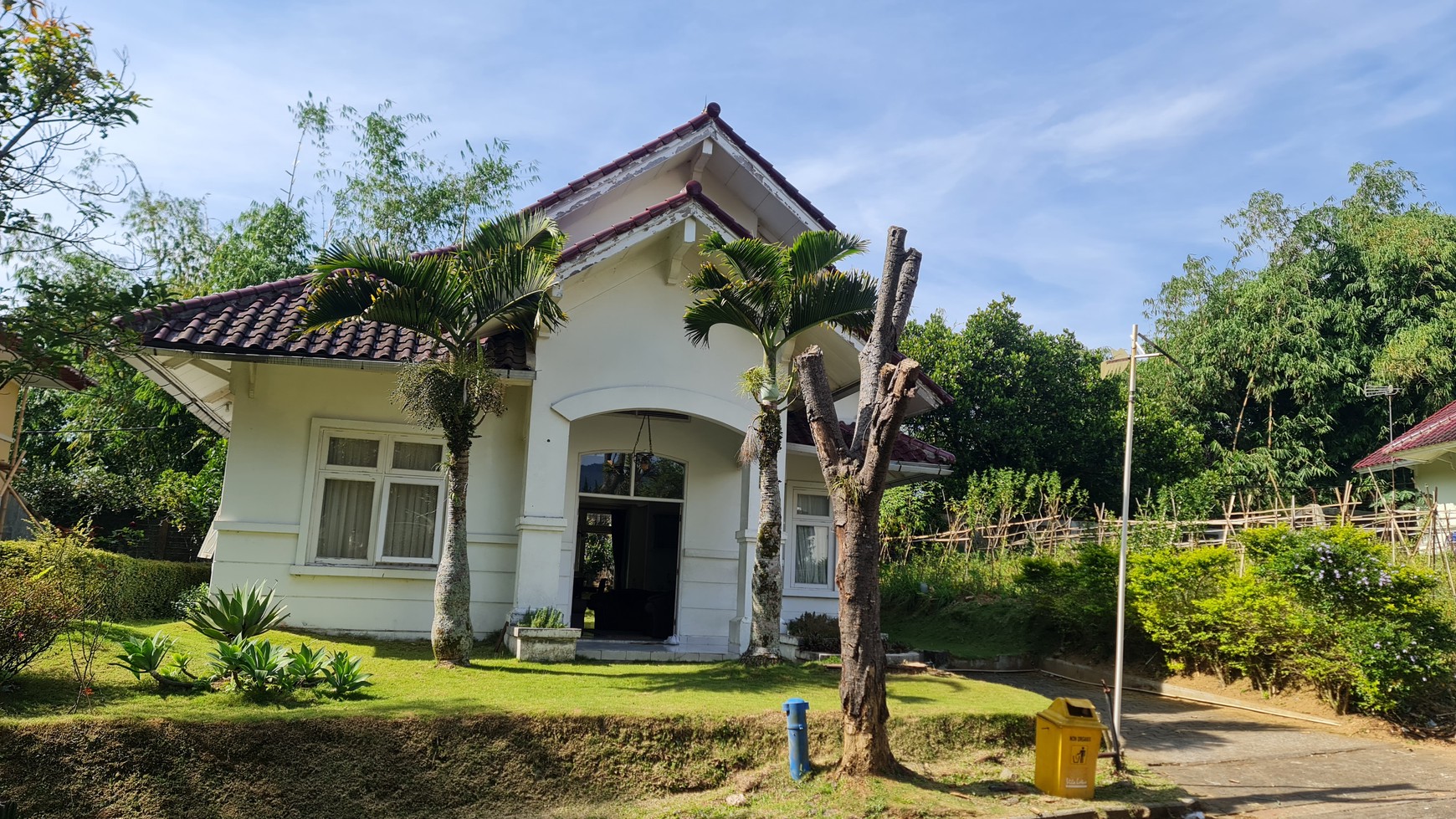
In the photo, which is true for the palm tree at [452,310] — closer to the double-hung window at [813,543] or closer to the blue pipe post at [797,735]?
the blue pipe post at [797,735]

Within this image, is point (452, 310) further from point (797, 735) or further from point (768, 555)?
point (797, 735)

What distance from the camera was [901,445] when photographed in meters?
15.1

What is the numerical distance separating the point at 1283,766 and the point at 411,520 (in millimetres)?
10108

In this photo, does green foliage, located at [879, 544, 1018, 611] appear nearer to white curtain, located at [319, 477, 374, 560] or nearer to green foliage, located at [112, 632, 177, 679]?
white curtain, located at [319, 477, 374, 560]

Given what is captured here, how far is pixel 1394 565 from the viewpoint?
448 inches

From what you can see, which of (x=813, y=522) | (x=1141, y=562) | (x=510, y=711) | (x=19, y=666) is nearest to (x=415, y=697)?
(x=510, y=711)

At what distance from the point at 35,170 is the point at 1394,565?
48.5 feet

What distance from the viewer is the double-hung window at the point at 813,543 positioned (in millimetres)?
15227

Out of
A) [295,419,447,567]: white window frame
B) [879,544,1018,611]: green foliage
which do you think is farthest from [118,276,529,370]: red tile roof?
[879,544,1018,611]: green foliage

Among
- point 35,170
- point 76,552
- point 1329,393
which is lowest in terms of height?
point 76,552

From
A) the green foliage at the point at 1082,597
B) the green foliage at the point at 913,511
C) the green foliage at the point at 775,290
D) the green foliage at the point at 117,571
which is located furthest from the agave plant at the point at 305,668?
the green foliage at the point at 913,511

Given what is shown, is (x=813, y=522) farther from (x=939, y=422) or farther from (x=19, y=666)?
(x=939, y=422)

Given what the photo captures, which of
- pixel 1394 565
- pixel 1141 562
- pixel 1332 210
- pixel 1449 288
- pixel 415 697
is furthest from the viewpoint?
pixel 1332 210

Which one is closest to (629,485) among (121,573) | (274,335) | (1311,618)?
(274,335)
